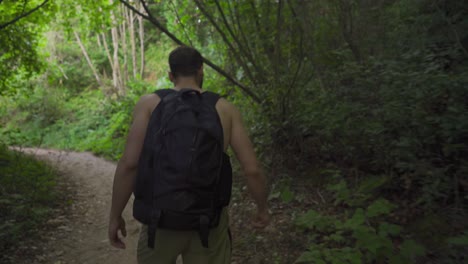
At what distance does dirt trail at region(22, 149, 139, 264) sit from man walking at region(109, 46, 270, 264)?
3.02 m

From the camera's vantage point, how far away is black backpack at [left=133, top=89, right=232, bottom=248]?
1.99 meters

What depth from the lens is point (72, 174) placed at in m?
9.78

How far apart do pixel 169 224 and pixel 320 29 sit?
17.1 ft

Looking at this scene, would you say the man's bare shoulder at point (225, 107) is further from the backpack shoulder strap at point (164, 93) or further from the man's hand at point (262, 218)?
the man's hand at point (262, 218)

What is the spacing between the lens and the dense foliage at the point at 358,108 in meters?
3.80

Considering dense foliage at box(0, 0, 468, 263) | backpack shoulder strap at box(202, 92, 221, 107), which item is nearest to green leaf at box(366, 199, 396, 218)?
dense foliage at box(0, 0, 468, 263)

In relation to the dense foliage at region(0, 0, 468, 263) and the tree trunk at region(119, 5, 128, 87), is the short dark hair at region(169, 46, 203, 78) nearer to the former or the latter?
the dense foliage at region(0, 0, 468, 263)

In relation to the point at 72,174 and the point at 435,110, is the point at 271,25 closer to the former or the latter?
the point at 435,110

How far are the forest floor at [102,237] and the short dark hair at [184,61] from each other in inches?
106

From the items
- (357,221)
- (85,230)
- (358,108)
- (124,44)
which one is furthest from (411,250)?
(124,44)

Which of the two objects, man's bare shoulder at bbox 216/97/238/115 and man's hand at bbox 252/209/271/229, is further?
man's hand at bbox 252/209/271/229

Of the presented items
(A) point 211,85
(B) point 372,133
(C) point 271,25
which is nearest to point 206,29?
(A) point 211,85

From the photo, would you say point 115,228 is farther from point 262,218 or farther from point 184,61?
point 184,61

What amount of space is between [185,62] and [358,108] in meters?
3.31
